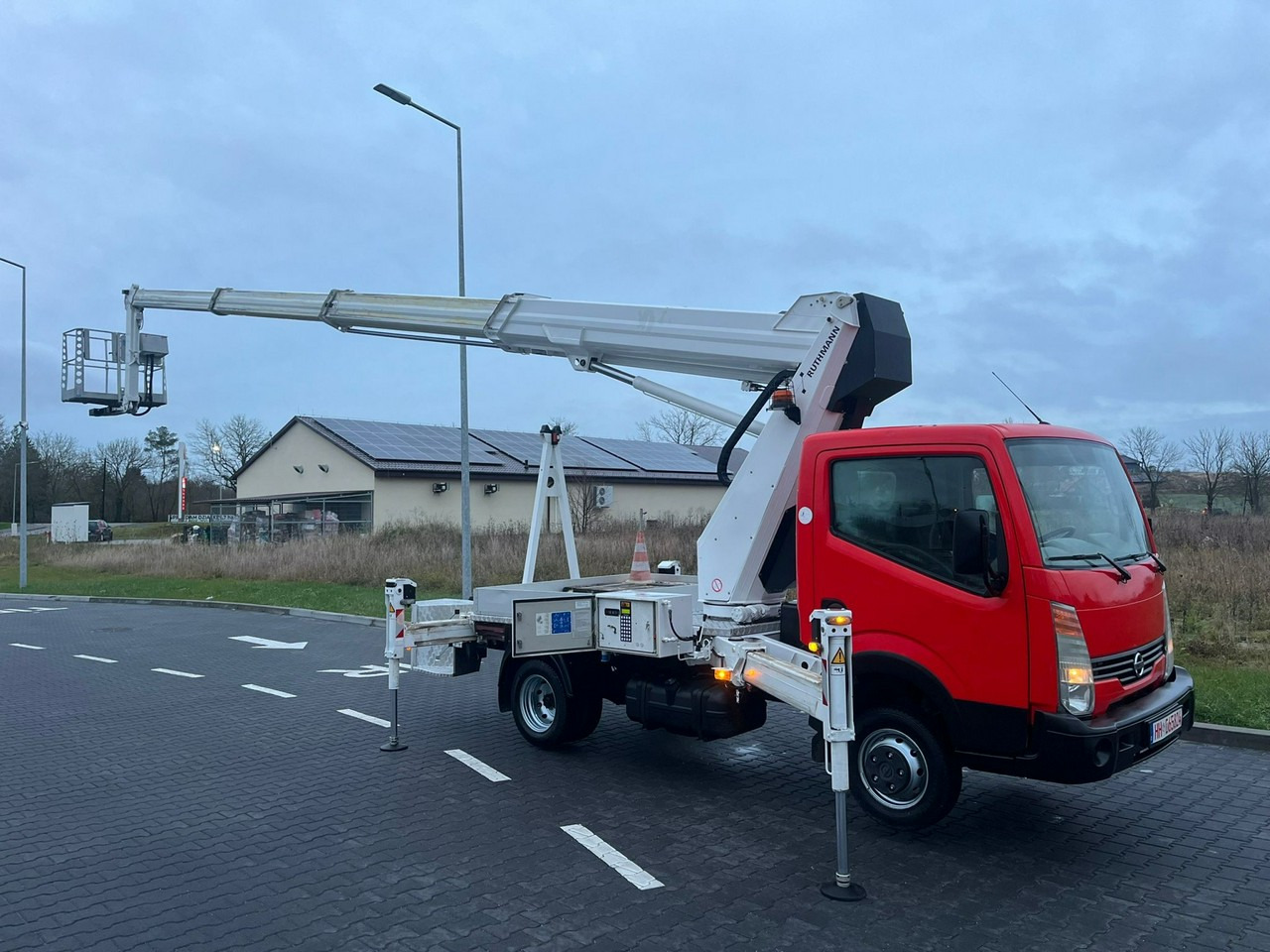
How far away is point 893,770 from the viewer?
5.43 m

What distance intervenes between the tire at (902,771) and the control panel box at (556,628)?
230 centimetres

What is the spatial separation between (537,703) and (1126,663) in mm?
4519

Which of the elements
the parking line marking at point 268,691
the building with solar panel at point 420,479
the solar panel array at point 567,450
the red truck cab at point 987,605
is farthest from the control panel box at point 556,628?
the solar panel array at point 567,450

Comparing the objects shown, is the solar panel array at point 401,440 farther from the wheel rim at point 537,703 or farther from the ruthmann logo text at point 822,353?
the ruthmann logo text at point 822,353

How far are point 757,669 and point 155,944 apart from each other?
3602 millimetres

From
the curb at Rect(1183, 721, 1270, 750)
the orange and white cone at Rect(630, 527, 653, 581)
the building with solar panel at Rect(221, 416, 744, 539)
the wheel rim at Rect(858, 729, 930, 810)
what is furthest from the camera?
the building with solar panel at Rect(221, 416, 744, 539)

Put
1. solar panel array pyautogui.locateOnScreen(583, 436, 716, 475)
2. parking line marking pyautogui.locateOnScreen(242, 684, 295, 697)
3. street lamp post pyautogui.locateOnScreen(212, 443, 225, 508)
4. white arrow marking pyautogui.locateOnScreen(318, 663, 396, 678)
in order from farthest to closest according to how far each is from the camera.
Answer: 1. street lamp post pyautogui.locateOnScreen(212, 443, 225, 508)
2. solar panel array pyautogui.locateOnScreen(583, 436, 716, 475)
3. white arrow marking pyautogui.locateOnScreen(318, 663, 396, 678)
4. parking line marking pyautogui.locateOnScreen(242, 684, 295, 697)

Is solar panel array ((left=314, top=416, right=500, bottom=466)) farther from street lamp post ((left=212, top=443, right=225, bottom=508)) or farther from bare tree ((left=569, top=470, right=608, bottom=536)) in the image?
street lamp post ((left=212, top=443, right=225, bottom=508))

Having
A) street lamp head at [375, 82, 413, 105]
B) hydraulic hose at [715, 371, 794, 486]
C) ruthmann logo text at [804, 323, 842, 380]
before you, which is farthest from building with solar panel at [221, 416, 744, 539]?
ruthmann logo text at [804, 323, 842, 380]

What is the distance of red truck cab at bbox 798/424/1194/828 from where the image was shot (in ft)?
15.9

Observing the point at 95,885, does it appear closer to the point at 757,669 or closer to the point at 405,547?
the point at 757,669

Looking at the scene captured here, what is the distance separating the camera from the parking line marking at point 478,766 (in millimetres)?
6914

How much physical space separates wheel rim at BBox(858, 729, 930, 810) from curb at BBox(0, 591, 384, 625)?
13157 mm

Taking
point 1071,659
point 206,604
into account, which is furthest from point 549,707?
point 206,604
